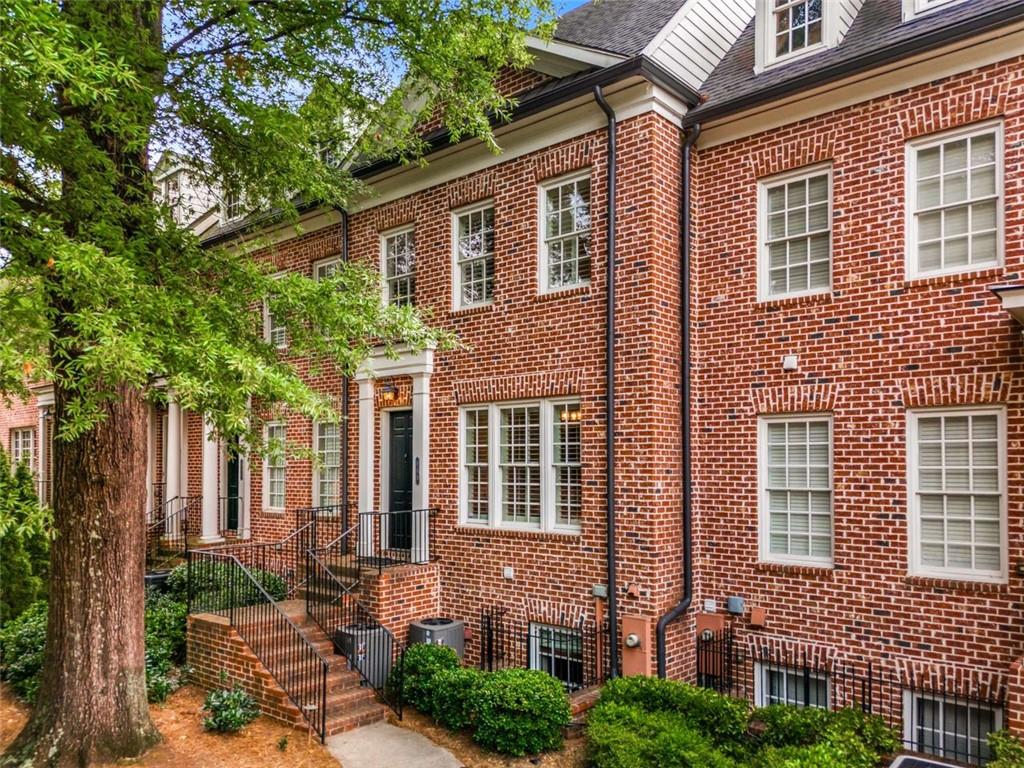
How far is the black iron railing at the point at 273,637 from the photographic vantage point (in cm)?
849

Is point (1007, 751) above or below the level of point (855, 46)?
below

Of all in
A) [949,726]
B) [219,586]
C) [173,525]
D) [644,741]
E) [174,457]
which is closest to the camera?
[644,741]

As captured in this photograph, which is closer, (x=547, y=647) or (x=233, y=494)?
(x=547, y=647)

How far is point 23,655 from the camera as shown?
9.66 metres

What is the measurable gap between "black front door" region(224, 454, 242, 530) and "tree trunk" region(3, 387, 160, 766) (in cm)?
840

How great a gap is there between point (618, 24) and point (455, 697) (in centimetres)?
951

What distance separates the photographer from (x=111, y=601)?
742 centimetres

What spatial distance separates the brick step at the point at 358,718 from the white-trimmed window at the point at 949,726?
18.7ft

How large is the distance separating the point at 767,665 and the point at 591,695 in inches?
83.9

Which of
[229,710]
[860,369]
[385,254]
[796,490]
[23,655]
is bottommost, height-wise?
[229,710]

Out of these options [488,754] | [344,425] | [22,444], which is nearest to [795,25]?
[344,425]

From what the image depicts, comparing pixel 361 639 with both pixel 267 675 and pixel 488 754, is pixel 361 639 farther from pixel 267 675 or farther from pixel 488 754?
pixel 488 754

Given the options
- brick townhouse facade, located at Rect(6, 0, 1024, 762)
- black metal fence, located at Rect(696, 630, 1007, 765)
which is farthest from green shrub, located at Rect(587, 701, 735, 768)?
black metal fence, located at Rect(696, 630, 1007, 765)

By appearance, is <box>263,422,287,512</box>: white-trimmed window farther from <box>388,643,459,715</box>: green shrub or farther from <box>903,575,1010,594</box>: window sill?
<box>903,575,1010,594</box>: window sill
